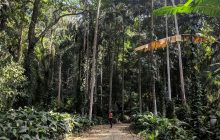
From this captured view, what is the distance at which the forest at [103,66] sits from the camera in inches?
504

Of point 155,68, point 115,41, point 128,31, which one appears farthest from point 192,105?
point 128,31

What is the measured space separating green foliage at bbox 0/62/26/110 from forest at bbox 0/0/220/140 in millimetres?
62

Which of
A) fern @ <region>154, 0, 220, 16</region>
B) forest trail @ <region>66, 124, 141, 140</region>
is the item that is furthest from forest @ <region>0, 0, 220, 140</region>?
forest trail @ <region>66, 124, 141, 140</region>

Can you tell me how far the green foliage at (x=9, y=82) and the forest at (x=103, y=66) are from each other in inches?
2.4

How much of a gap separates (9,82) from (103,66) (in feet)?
82.8

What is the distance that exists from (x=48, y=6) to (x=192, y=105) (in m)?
20.0

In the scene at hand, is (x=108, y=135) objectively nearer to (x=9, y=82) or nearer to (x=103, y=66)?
(x=9, y=82)

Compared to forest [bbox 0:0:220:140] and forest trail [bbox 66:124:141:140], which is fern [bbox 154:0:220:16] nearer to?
forest [bbox 0:0:220:140]

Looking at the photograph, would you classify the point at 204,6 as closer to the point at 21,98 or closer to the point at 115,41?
the point at 21,98

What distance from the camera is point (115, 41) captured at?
4181 cm

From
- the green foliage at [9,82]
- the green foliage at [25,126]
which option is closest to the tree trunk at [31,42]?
the green foliage at [9,82]

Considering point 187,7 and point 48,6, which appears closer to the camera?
point 187,7

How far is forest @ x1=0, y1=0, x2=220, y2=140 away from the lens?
12812mm

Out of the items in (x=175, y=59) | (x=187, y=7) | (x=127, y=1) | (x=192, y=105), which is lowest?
(x=192, y=105)
